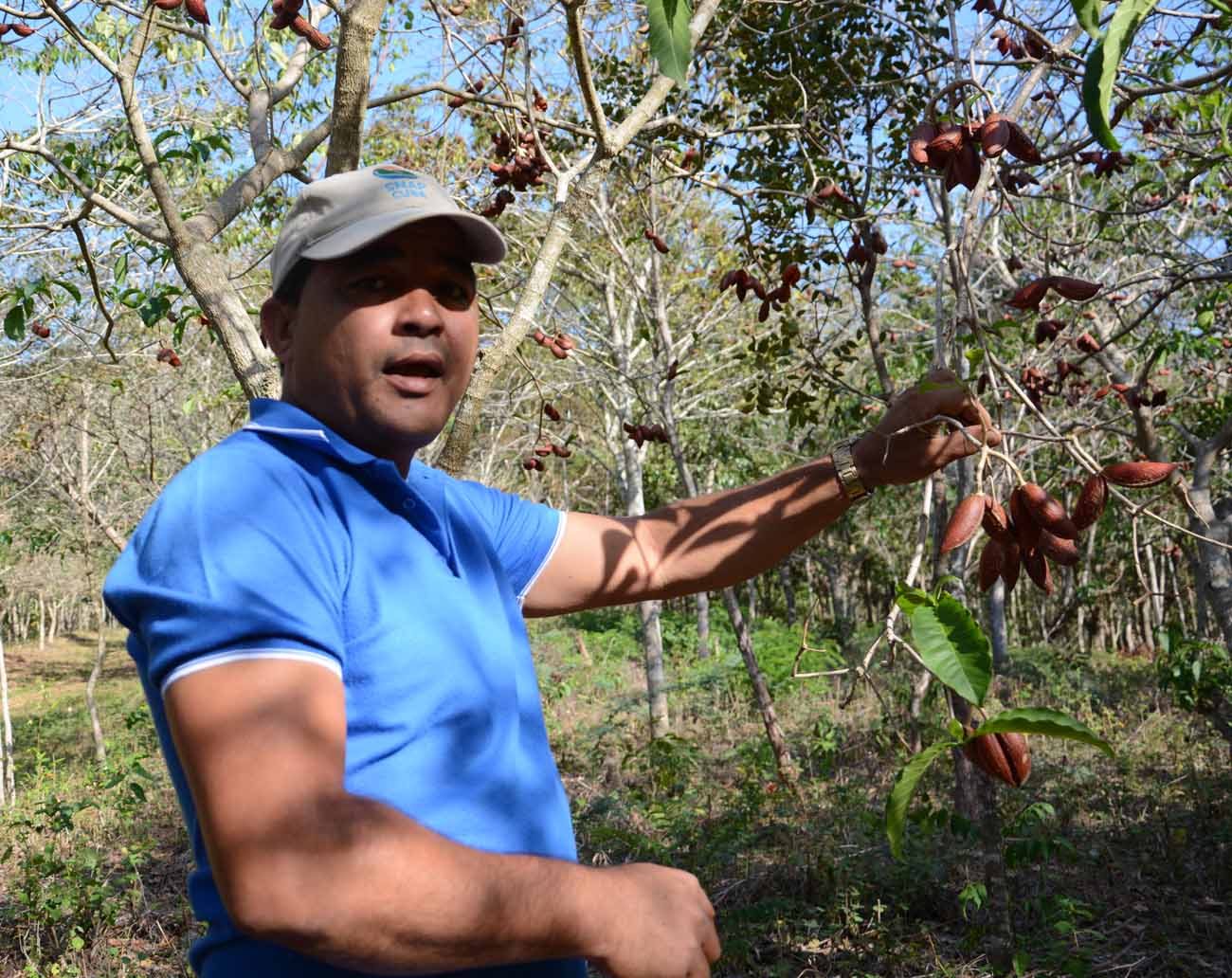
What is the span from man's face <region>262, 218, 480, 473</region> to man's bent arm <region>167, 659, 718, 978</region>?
43 cm

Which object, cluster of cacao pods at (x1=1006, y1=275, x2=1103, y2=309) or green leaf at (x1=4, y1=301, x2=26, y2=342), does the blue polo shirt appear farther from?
green leaf at (x1=4, y1=301, x2=26, y2=342)

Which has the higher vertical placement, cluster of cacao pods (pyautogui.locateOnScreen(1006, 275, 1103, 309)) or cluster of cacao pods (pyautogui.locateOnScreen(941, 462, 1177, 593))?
cluster of cacao pods (pyautogui.locateOnScreen(1006, 275, 1103, 309))

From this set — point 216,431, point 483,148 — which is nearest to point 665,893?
point 483,148

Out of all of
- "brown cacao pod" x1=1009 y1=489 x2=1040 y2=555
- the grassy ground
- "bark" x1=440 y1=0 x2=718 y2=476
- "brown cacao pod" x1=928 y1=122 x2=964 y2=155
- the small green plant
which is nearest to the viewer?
"brown cacao pod" x1=1009 y1=489 x2=1040 y2=555

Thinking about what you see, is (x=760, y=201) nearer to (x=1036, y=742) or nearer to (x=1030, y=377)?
(x=1030, y=377)

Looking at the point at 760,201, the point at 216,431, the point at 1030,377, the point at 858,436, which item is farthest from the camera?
the point at 216,431

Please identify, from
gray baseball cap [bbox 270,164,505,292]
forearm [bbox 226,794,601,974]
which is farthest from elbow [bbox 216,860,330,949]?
gray baseball cap [bbox 270,164,505,292]

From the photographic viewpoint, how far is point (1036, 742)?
7797mm

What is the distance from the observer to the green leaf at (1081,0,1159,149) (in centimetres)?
83

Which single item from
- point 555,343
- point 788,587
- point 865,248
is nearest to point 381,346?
point 865,248

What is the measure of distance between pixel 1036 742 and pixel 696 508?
273 inches

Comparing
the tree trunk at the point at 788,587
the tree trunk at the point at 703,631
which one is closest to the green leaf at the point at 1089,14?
the tree trunk at the point at 703,631

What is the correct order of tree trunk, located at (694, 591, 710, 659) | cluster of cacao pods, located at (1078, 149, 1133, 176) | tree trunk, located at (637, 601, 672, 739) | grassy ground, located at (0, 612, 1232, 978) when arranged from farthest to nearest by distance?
tree trunk, located at (694, 591, 710, 659), tree trunk, located at (637, 601, 672, 739), grassy ground, located at (0, 612, 1232, 978), cluster of cacao pods, located at (1078, 149, 1133, 176)

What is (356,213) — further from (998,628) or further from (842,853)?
(998,628)
